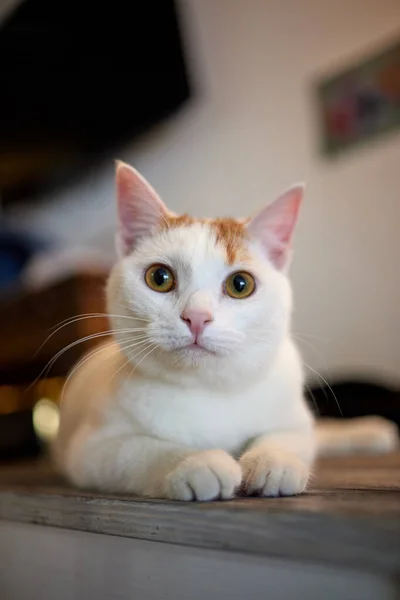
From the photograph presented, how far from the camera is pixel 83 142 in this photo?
2.55 m

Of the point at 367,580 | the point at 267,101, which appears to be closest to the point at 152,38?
the point at 267,101

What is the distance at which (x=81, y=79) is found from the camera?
94.1 inches

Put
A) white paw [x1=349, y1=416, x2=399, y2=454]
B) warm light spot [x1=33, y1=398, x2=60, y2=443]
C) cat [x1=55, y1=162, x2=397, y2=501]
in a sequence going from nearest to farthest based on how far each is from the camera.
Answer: cat [x1=55, y1=162, x2=397, y2=501] → white paw [x1=349, y1=416, x2=399, y2=454] → warm light spot [x1=33, y1=398, x2=60, y2=443]

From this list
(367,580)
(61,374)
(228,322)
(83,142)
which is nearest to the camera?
(367,580)

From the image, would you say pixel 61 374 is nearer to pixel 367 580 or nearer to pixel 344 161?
pixel 344 161

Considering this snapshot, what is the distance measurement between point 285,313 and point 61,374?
1362 millimetres

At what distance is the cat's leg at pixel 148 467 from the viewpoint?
660mm

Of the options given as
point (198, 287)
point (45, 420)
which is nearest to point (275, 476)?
point (198, 287)

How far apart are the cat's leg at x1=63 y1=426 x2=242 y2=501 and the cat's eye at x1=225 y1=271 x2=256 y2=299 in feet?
0.77

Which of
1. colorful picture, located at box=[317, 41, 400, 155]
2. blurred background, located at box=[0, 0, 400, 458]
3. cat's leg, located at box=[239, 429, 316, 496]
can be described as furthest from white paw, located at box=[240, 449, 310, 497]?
colorful picture, located at box=[317, 41, 400, 155]

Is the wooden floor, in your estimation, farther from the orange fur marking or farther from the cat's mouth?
the orange fur marking

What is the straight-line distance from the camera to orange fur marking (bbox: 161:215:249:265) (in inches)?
33.8

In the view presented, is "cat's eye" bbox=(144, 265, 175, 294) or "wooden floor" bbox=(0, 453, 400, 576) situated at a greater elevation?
"cat's eye" bbox=(144, 265, 175, 294)

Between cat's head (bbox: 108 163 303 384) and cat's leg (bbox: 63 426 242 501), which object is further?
cat's head (bbox: 108 163 303 384)
